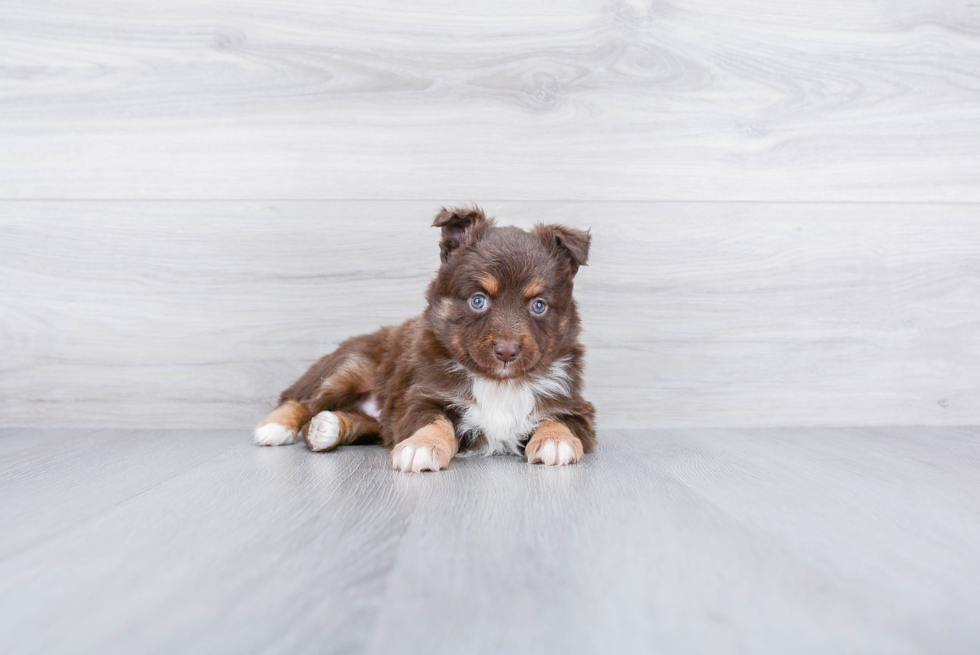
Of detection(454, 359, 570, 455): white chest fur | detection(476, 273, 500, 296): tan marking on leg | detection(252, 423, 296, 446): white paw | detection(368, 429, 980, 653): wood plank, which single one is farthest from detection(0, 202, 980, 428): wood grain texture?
detection(368, 429, 980, 653): wood plank

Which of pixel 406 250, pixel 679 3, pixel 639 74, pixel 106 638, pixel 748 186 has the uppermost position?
pixel 679 3

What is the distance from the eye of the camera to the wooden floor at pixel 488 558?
1026 mm

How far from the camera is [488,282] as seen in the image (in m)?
2.46

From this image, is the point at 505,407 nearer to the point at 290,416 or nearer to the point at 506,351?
the point at 506,351

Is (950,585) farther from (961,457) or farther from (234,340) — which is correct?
(234,340)

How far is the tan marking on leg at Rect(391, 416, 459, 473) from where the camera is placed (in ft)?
7.28

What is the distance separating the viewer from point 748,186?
349 cm

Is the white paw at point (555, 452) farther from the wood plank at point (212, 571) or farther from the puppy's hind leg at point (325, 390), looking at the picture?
the puppy's hind leg at point (325, 390)

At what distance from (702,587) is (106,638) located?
38.5 inches

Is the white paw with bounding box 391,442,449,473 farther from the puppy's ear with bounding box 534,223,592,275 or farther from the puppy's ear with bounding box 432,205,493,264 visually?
the puppy's ear with bounding box 534,223,592,275

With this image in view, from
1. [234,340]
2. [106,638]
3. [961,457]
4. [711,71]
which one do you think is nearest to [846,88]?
[711,71]

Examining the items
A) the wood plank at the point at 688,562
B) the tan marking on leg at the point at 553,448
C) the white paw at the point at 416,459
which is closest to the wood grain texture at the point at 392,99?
the tan marking on leg at the point at 553,448

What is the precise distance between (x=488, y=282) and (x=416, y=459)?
2.27ft

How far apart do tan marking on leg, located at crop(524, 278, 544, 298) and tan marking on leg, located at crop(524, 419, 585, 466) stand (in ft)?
1.67
